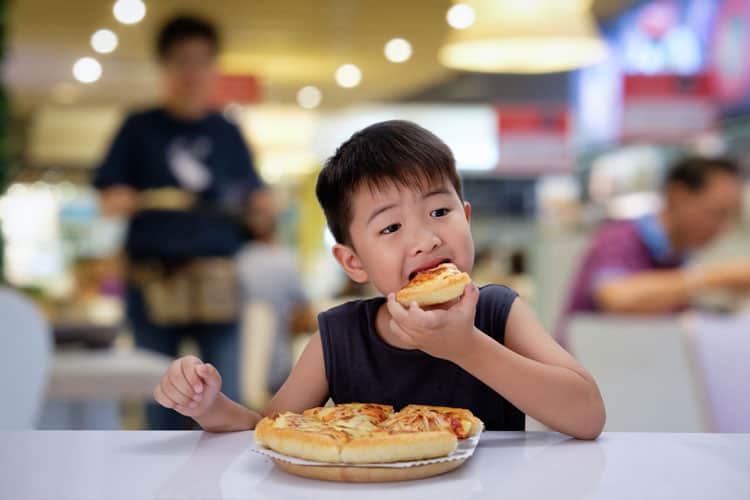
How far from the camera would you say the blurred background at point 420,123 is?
2299 mm

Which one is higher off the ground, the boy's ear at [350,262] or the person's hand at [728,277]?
the boy's ear at [350,262]

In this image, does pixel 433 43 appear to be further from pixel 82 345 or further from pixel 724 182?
pixel 82 345

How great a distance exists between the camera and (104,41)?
1020 cm

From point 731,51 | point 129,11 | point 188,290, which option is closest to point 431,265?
point 188,290

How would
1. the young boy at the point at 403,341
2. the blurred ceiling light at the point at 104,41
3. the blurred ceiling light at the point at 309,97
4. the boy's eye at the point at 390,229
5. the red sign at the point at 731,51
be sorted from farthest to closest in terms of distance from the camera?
1. the blurred ceiling light at the point at 309,97
2. the blurred ceiling light at the point at 104,41
3. the red sign at the point at 731,51
4. the boy's eye at the point at 390,229
5. the young boy at the point at 403,341

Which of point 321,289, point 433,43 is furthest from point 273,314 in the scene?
point 321,289

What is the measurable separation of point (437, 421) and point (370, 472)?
0.33 ft

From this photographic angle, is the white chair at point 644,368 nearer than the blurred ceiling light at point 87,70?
Yes

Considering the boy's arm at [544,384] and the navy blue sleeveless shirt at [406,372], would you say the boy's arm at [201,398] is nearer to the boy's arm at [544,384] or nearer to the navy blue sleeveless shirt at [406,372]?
the navy blue sleeveless shirt at [406,372]

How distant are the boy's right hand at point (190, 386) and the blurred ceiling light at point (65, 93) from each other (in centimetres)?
1160

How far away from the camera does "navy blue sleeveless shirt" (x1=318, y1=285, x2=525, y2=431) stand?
1.20 metres

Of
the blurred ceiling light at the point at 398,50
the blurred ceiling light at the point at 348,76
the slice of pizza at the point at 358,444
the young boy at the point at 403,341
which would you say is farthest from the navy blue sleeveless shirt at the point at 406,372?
the blurred ceiling light at the point at 348,76

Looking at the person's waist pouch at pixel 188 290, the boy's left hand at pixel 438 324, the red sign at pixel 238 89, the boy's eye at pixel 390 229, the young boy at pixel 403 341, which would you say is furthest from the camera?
the red sign at pixel 238 89

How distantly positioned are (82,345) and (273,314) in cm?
300
